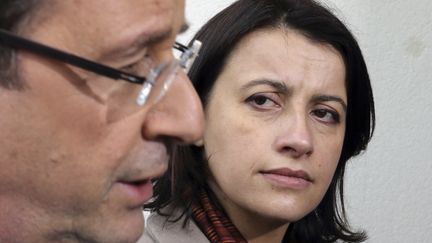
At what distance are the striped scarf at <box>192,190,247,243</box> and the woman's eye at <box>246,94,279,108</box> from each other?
0.66 feet

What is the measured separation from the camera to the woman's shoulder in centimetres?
122

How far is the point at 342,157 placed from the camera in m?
1.42

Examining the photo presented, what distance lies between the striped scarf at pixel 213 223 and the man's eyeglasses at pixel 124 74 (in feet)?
1.52

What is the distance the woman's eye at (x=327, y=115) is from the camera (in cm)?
120

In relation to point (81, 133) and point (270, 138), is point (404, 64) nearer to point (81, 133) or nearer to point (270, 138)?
point (270, 138)

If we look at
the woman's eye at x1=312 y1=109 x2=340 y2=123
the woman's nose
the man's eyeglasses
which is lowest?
the woman's nose

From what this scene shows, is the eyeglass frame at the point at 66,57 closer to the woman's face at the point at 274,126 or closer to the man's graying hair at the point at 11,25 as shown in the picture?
the man's graying hair at the point at 11,25

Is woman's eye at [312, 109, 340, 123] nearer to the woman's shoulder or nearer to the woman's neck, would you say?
the woman's neck

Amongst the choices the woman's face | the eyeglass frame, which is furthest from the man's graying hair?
the woman's face

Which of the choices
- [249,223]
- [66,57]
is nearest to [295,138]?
[249,223]

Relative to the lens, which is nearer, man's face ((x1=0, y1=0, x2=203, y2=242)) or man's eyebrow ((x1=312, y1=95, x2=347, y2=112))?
man's face ((x1=0, y1=0, x2=203, y2=242))

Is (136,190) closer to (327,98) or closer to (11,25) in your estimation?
(11,25)

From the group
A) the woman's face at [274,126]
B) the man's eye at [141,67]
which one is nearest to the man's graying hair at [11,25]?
the man's eye at [141,67]

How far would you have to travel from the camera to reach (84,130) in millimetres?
742
